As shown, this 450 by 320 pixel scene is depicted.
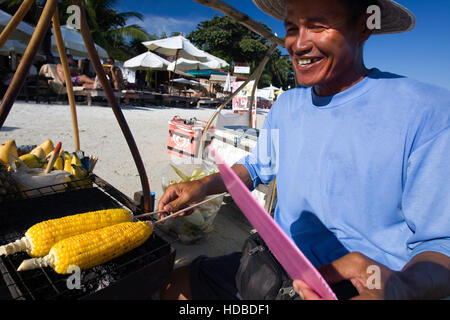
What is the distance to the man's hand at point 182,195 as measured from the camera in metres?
1.59

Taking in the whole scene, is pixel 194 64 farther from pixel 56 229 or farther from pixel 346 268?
pixel 346 268

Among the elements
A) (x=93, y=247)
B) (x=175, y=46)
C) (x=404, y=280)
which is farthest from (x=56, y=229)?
(x=175, y=46)

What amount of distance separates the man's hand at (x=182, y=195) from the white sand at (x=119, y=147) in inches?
36.5

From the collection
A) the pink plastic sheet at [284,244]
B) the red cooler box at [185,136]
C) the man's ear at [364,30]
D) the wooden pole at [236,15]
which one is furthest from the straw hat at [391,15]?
the red cooler box at [185,136]

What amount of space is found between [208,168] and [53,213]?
156 centimetres

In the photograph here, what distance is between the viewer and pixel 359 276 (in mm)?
971

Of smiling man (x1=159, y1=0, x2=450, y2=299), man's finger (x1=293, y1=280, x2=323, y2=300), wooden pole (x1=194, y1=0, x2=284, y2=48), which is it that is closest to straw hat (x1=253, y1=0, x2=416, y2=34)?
smiling man (x1=159, y1=0, x2=450, y2=299)

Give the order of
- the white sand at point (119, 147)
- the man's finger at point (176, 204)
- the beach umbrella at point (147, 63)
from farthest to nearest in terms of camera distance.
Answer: the beach umbrella at point (147, 63) < the white sand at point (119, 147) < the man's finger at point (176, 204)

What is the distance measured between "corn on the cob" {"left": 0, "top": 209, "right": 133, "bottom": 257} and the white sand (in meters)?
1.07

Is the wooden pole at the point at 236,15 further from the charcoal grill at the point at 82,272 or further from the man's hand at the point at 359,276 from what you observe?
the man's hand at the point at 359,276

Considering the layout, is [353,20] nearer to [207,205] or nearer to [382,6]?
[382,6]

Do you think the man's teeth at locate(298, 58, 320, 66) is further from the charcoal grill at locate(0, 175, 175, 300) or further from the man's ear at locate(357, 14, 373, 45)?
the charcoal grill at locate(0, 175, 175, 300)

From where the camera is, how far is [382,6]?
139 cm

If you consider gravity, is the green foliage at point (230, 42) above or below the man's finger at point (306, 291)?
above
